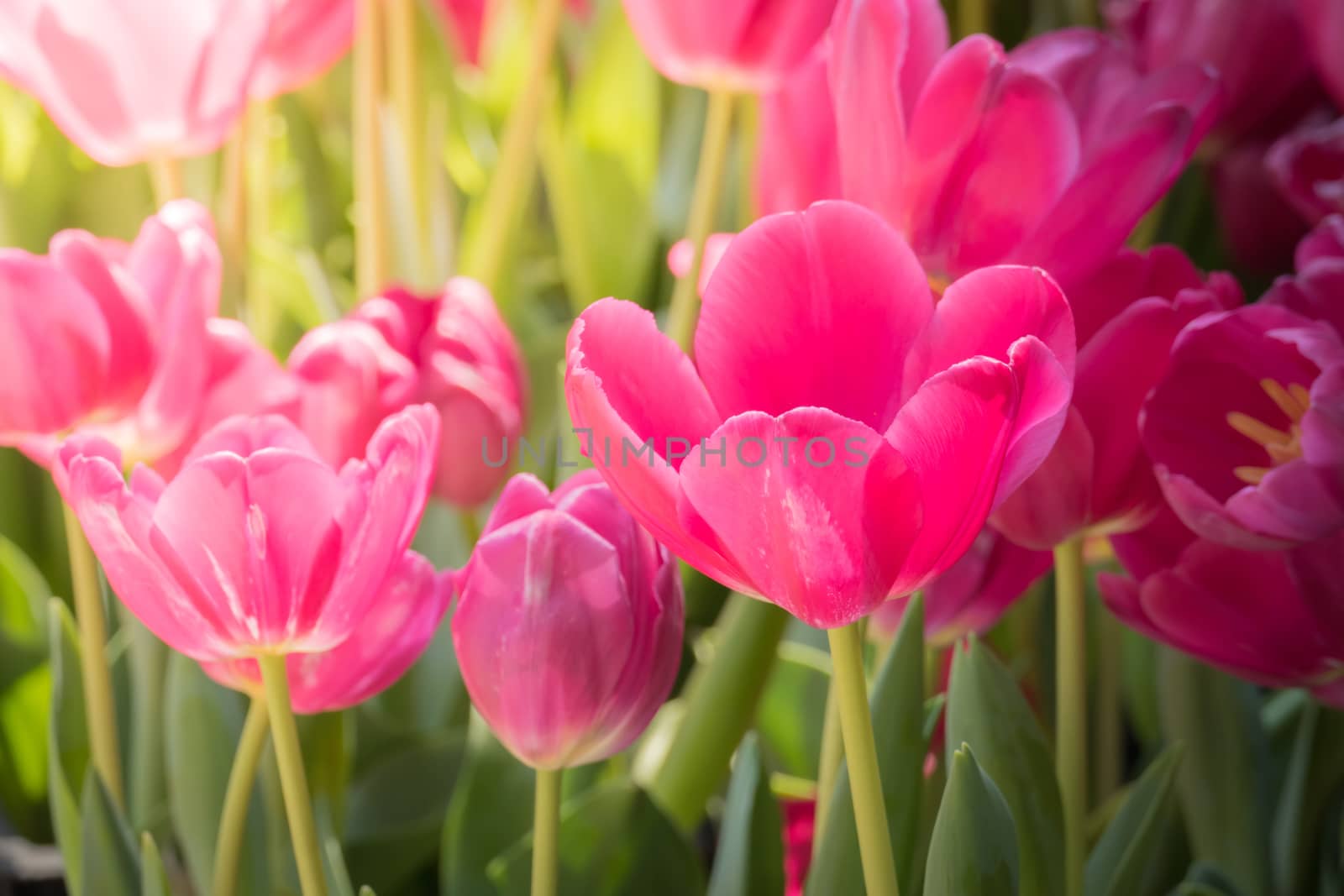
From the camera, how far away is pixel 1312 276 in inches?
13.1

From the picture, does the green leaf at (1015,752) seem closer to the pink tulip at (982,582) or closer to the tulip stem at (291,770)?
the pink tulip at (982,582)

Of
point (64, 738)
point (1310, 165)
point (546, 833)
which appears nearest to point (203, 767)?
point (64, 738)

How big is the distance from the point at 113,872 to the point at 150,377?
0.12 meters

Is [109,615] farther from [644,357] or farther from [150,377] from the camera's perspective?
[644,357]

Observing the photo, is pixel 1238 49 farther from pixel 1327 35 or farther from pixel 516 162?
pixel 516 162

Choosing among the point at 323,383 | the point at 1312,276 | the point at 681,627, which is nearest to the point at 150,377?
the point at 323,383

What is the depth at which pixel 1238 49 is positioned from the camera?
0.44m

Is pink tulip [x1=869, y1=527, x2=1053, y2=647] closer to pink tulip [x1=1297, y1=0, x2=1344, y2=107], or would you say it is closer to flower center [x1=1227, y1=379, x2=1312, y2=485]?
flower center [x1=1227, y1=379, x2=1312, y2=485]

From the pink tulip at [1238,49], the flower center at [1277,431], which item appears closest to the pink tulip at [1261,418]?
the flower center at [1277,431]

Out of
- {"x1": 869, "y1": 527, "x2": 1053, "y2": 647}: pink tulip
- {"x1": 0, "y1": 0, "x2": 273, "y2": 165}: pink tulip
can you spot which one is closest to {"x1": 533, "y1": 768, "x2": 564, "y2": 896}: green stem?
{"x1": 869, "y1": 527, "x2": 1053, "y2": 647}: pink tulip

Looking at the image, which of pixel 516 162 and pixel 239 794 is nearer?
pixel 239 794

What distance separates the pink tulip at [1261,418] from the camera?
0.29 m

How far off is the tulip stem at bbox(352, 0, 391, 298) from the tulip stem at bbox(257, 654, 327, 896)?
230 mm

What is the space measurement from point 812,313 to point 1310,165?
0.81ft
